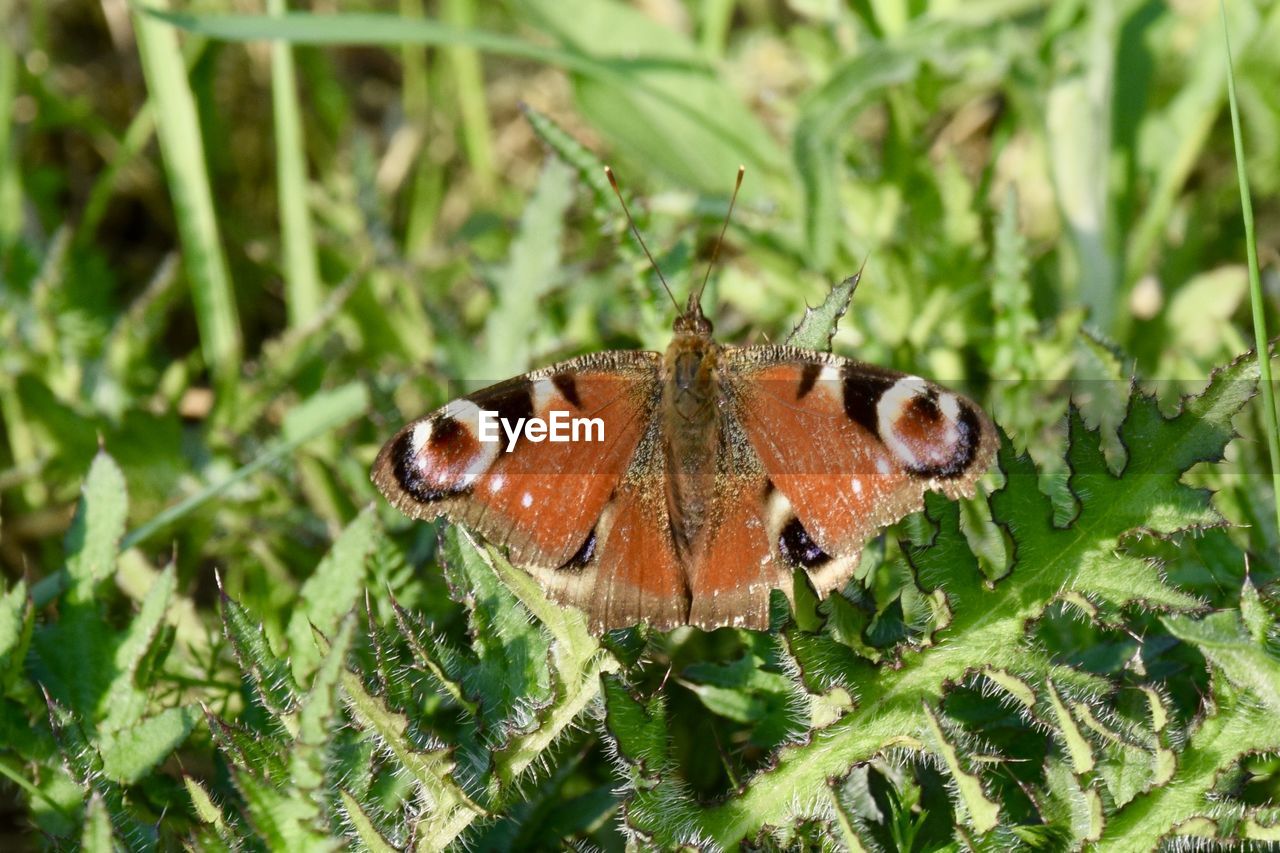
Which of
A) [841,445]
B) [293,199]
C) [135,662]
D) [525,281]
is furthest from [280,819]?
[293,199]

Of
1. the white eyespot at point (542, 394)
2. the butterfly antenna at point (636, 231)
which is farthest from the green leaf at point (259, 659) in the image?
the butterfly antenna at point (636, 231)

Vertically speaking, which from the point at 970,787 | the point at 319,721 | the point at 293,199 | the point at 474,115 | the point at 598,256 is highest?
the point at 474,115

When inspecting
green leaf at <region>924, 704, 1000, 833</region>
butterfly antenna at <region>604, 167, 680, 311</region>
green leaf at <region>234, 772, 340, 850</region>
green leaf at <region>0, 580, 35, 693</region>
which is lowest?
green leaf at <region>924, 704, 1000, 833</region>

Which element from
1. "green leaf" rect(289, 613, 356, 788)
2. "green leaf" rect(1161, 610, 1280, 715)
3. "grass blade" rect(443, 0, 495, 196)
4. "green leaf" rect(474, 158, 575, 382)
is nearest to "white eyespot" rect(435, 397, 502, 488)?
"green leaf" rect(289, 613, 356, 788)

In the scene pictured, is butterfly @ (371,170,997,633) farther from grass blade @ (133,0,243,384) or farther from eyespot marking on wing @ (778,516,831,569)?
grass blade @ (133,0,243,384)

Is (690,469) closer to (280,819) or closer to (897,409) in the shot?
(897,409)

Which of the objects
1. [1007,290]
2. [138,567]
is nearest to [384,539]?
[138,567]

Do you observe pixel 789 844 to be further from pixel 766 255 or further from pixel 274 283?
pixel 274 283

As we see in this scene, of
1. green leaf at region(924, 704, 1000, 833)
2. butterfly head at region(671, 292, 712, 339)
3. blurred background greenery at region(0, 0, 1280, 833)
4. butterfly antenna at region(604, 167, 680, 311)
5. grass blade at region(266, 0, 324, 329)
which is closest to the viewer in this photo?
green leaf at region(924, 704, 1000, 833)
